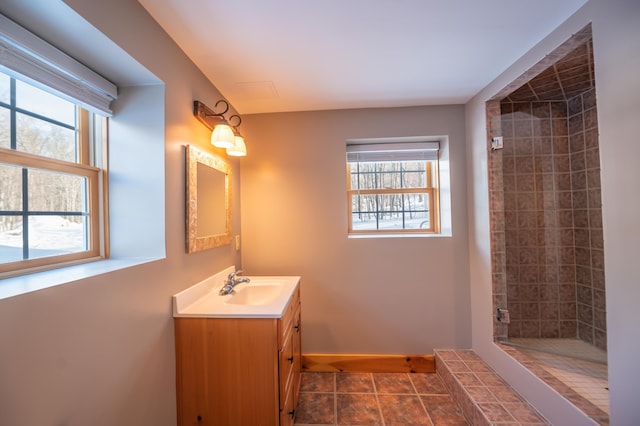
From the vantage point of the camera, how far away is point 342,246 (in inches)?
85.3

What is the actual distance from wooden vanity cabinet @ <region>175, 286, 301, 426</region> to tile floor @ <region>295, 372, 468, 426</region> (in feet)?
1.86

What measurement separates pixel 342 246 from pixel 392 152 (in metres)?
1.00

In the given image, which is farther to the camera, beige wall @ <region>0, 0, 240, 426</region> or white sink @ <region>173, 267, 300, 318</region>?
white sink @ <region>173, 267, 300, 318</region>

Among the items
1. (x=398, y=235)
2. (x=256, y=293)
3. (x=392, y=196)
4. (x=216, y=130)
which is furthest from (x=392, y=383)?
(x=216, y=130)

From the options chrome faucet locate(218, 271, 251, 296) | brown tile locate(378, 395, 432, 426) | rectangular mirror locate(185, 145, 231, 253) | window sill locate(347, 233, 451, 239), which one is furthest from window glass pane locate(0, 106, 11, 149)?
brown tile locate(378, 395, 432, 426)

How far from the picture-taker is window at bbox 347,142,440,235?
235 centimetres

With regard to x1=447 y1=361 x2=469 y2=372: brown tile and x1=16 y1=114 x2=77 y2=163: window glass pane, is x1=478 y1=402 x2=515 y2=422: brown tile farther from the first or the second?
x1=16 y1=114 x2=77 y2=163: window glass pane

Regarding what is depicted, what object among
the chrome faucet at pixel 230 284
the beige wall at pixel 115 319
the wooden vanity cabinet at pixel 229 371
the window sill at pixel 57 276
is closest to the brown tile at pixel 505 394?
the wooden vanity cabinet at pixel 229 371

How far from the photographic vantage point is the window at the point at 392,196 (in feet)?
7.70

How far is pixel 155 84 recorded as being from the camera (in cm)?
122

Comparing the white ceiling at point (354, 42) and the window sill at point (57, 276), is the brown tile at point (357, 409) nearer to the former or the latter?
the window sill at point (57, 276)

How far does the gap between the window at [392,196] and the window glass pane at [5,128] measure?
6.62 feet

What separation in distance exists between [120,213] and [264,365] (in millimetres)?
1036

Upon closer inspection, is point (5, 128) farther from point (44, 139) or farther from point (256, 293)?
point (256, 293)
